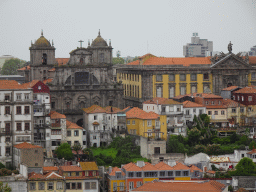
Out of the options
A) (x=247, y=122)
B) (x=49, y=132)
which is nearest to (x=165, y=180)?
(x=49, y=132)

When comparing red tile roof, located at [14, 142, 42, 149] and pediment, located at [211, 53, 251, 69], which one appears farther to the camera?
pediment, located at [211, 53, 251, 69]

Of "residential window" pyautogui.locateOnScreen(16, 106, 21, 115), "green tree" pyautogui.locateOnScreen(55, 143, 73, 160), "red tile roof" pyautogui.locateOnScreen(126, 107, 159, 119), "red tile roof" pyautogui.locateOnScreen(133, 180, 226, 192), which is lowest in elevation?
"red tile roof" pyautogui.locateOnScreen(133, 180, 226, 192)

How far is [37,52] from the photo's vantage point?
164 metres

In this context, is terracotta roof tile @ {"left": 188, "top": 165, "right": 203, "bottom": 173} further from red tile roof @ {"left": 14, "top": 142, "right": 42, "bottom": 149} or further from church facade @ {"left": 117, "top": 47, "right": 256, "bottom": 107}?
church facade @ {"left": 117, "top": 47, "right": 256, "bottom": 107}

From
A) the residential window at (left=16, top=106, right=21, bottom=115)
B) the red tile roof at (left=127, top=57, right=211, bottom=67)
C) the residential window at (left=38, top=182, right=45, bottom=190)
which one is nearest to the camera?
the residential window at (left=38, top=182, right=45, bottom=190)

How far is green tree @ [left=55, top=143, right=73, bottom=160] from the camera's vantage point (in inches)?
4675

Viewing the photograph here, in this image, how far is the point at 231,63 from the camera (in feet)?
529

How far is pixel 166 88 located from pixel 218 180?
45.0 metres

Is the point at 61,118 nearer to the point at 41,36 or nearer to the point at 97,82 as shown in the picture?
the point at 97,82

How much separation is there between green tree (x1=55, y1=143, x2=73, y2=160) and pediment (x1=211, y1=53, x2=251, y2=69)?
1881 inches

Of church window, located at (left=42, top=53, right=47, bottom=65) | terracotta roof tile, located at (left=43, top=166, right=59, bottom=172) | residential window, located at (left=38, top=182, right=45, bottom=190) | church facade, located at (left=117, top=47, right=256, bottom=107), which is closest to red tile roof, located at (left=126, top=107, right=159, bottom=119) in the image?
church facade, located at (left=117, top=47, right=256, bottom=107)

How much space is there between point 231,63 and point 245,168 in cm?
4823

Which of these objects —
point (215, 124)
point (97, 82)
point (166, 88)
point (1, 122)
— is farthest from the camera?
point (166, 88)

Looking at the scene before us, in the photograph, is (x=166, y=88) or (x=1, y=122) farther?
(x=166, y=88)
